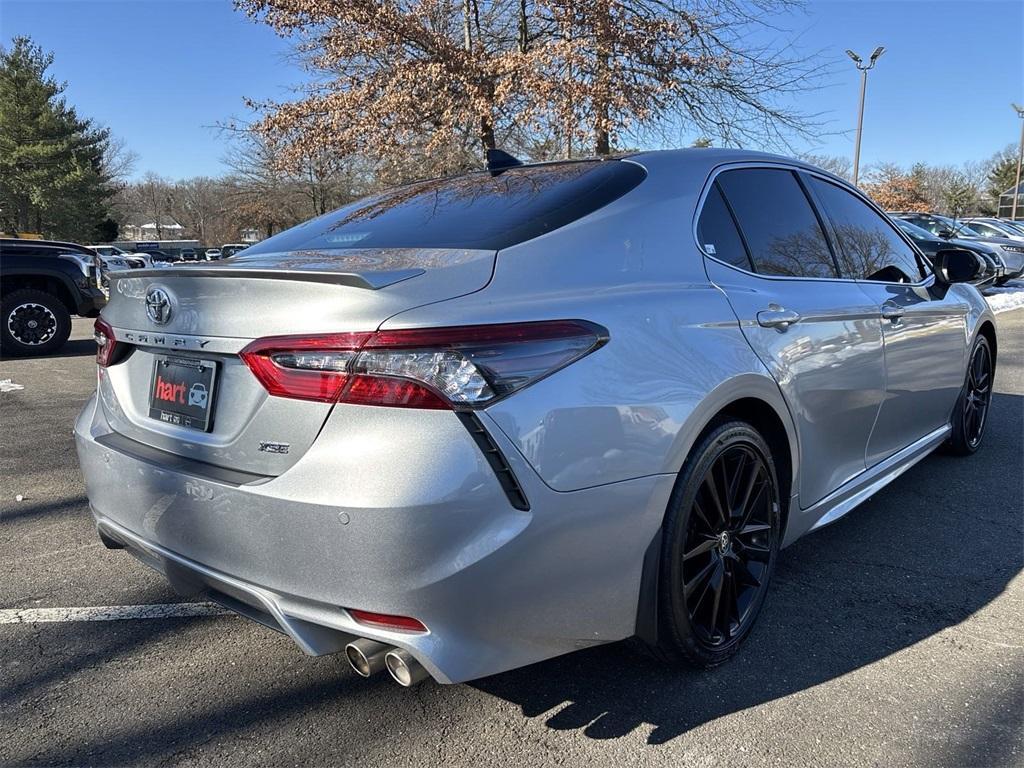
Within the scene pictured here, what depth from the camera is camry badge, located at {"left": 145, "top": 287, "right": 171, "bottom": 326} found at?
214cm

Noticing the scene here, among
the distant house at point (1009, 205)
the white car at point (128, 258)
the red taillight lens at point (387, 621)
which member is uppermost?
the distant house at point (1009, 205)

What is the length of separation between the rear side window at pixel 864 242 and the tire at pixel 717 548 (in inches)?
49.0

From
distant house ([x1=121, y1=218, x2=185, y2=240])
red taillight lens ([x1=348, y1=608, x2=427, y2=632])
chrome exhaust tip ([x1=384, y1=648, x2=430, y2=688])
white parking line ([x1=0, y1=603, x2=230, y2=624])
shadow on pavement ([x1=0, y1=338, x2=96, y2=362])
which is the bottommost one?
white parking line ([x1=0, y1=603, x2=230, y2=624])

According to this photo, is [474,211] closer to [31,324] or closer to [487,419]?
[487,419]

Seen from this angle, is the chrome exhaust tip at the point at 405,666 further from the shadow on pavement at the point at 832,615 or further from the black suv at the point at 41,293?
the black suv at the point at 41,293

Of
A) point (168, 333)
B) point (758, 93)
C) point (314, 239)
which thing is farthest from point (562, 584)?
point (758, 93)

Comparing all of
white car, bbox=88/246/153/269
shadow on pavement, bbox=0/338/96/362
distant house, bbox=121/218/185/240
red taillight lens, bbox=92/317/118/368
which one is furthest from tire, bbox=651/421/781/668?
distant house, bbox=121/218/185/240

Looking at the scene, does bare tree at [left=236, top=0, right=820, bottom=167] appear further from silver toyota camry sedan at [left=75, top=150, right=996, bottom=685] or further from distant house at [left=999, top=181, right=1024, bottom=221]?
distant house at [left=999, top=181, right=1024, bottom=221]

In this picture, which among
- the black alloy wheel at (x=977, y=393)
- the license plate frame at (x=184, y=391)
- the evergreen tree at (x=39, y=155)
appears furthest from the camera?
the evergreen tree at (x=39, y=155)

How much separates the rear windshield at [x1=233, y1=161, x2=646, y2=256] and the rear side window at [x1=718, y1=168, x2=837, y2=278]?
1.65 ft

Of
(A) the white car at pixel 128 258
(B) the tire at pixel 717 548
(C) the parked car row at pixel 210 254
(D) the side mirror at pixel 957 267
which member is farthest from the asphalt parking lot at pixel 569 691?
(A) the white car at pixel 128 258

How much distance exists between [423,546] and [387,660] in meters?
0.35

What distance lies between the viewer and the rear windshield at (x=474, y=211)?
2248mm

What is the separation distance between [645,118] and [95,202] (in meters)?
44.6
